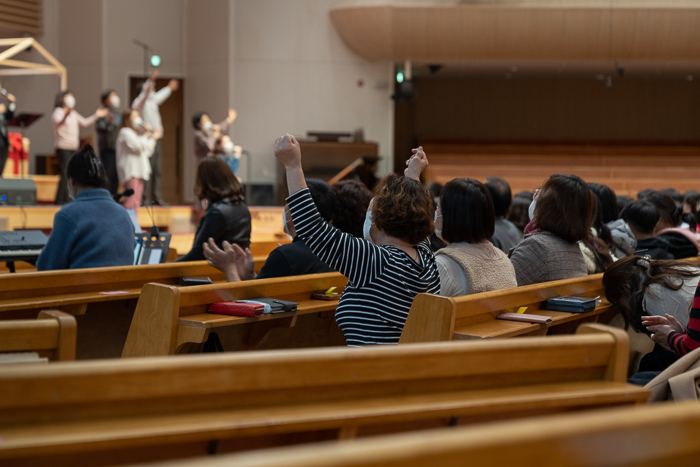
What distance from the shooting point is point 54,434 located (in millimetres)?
1114

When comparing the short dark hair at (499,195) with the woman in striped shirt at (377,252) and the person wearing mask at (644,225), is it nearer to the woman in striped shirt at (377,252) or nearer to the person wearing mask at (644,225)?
the person wearing mask at (644,225)

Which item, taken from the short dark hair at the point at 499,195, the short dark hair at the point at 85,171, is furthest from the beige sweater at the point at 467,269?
the short dark hair at the point at 85,171

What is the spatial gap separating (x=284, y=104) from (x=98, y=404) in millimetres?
11491

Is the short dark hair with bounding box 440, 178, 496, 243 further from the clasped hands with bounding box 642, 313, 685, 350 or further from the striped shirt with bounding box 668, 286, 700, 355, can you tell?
the striped shirt with bounding box 668, 286, 700, 355

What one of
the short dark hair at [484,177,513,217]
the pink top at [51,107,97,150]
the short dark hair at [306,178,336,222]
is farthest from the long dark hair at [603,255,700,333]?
the pink top at [51,107,97,150]

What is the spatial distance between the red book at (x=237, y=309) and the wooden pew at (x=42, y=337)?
0.98 meters

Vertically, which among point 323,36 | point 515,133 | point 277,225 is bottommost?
point 277,225

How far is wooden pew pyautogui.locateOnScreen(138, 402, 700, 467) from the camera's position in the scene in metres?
0.78

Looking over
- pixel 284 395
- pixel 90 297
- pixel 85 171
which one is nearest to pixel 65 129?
pixel 85 171

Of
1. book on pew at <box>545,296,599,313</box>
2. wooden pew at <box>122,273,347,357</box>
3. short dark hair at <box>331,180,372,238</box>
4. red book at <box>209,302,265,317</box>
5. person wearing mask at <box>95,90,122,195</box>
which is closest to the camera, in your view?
wooden pew at <box>122,273,347,357</box>

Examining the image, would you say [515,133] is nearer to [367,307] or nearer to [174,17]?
[174,17]

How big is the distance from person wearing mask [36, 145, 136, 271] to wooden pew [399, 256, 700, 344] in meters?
1.82

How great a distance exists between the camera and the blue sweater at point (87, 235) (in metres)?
3.36

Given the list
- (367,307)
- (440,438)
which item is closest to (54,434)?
(440,438)
